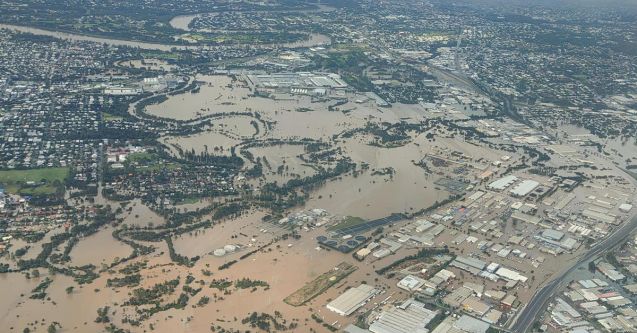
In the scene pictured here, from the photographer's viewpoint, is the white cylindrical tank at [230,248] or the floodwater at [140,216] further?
the floodwater at [140,216]

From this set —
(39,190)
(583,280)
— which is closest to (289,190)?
(39,190)

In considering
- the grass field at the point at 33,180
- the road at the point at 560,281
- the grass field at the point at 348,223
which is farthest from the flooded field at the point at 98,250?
the road at the point at 560,281

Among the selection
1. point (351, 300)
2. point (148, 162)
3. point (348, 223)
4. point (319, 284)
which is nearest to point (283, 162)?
point (148, 162)

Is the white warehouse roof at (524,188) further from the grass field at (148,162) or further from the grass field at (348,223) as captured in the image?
the grass field at (148,162)

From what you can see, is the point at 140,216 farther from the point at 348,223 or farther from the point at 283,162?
the point at 283,162

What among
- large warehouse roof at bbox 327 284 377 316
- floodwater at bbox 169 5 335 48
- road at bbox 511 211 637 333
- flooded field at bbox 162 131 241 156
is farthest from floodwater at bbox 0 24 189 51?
road at bbox 511 211 637 333

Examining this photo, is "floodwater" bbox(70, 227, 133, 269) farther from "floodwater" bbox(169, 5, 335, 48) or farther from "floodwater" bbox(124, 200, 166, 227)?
"floodwater" bbox(169, 5, 335, 48)
